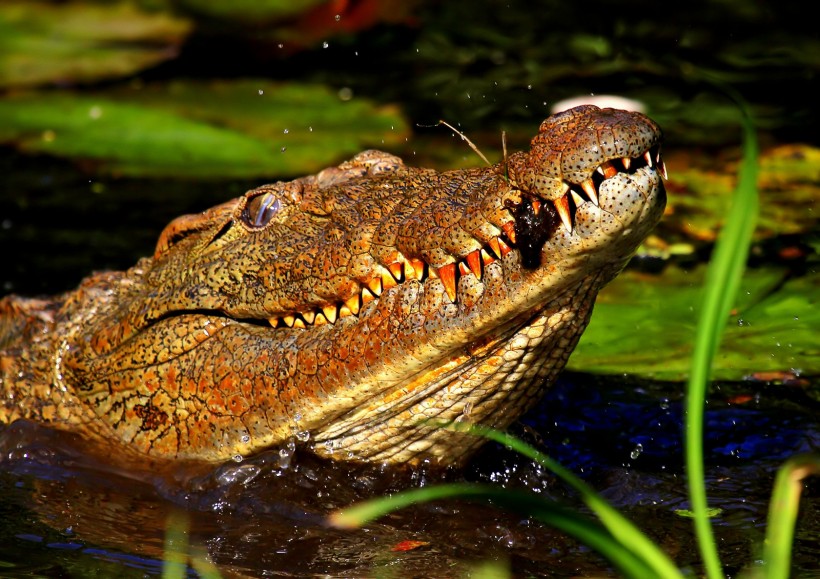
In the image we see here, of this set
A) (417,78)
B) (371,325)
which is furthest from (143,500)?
(417,78)

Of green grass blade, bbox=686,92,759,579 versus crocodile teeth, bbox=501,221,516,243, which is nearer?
green grass blade, bbox=686,92,759,579

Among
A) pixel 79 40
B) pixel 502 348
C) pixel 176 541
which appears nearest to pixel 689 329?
pixel 502 348

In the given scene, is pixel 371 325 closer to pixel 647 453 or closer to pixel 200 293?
pixel 200 293

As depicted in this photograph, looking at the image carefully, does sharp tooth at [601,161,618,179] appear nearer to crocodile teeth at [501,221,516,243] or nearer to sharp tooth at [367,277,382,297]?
crocodile teeth at [501,221,516,243]

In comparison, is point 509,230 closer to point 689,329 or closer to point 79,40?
point 689,329

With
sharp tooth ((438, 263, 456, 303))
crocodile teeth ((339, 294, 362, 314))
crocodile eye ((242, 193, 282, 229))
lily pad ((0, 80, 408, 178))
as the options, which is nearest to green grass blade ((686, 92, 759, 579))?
sharp tooth ((438, 263, 456, 303))

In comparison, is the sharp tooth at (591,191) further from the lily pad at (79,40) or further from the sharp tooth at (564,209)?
the lily pad at (79,40)

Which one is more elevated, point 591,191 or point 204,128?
point 204,128
